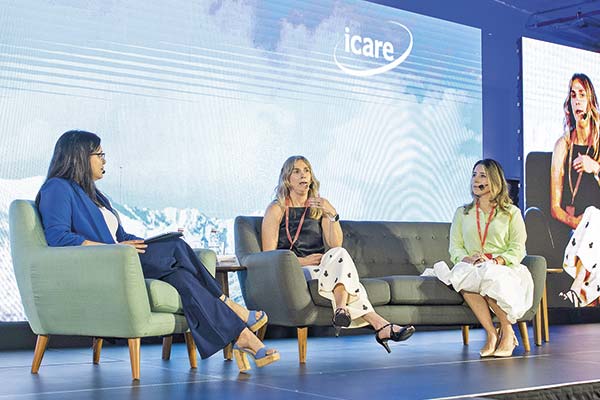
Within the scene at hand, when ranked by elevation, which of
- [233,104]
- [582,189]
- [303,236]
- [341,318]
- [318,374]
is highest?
[233,104]

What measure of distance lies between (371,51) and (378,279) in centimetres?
254

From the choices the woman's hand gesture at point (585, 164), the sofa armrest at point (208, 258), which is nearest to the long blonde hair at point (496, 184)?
the sofa armrest at point (208, 258)

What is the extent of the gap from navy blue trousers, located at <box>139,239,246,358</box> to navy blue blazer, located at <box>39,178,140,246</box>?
259mm

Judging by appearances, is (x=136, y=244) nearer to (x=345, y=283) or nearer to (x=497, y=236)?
(x=345, y=283)

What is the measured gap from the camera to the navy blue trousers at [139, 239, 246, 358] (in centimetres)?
392

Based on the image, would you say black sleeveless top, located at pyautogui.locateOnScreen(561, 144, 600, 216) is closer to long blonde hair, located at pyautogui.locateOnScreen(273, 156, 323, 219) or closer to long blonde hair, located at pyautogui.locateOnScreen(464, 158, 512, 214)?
long blonde hair, located at pyautogui.locateOnScreen(464, 158, 512, 214)

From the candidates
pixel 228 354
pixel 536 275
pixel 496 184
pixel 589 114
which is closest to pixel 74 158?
pixel 228 354

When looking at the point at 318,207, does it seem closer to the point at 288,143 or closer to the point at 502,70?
the point at 288,143

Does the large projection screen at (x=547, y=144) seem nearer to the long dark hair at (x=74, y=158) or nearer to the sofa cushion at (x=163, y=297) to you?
the sofa cushion at (x=163, y=297)

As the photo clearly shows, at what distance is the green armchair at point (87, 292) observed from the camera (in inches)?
148

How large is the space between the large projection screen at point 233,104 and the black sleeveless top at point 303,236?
0.71 metres

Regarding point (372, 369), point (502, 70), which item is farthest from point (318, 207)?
point (502, 70)

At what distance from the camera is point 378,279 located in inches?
191

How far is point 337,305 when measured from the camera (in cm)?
443
